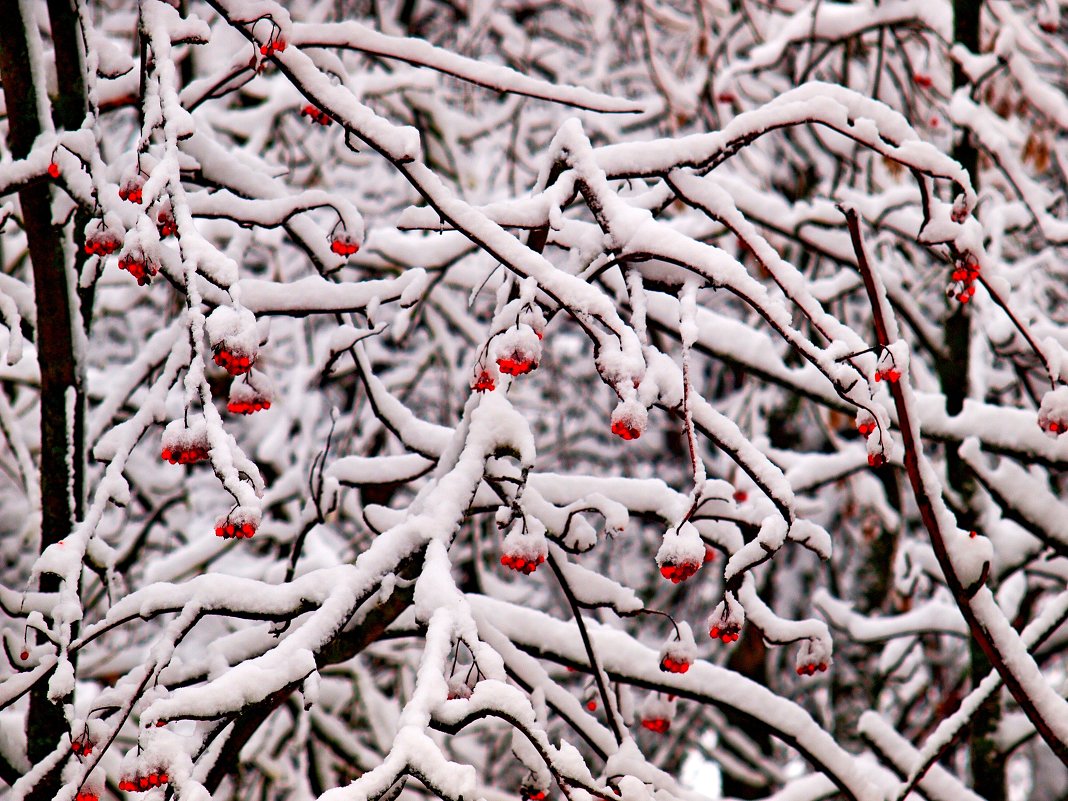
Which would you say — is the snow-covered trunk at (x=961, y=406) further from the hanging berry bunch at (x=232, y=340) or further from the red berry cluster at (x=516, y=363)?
the hanging berry bunch at (x=232, y=340)

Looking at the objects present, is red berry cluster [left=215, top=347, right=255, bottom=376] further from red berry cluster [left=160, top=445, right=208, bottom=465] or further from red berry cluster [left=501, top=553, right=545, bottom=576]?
red berry cluster [left=501, top=553, right=545, bottom=576]

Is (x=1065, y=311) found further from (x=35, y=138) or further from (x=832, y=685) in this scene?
(x=35, y=138)

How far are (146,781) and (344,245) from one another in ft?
2.70

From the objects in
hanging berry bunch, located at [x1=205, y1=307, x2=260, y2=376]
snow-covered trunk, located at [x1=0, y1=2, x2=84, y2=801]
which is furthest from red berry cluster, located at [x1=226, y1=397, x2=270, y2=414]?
snow-covered trunk, located at [x1=0, y1=2, x2=84, y2=801]

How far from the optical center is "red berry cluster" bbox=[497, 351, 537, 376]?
1152 millimetres

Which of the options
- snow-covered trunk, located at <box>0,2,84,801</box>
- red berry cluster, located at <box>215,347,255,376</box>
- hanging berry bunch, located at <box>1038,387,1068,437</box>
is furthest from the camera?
snow-covered trunk, located at <box>0,2,84,801</box>

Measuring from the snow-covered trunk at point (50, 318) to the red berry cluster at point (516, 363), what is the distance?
3.24ft

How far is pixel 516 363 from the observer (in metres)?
1.16

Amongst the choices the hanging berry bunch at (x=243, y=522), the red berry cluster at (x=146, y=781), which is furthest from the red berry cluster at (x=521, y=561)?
the red berry cluster at (x=146, y=781)

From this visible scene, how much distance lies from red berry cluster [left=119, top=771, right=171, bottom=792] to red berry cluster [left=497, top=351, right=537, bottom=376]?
0.57 m

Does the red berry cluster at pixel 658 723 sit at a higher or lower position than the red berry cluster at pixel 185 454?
lower

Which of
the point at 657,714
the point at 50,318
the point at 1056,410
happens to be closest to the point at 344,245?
the point at 50,318

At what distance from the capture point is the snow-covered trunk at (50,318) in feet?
5.61

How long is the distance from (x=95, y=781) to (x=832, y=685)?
6735 mm
